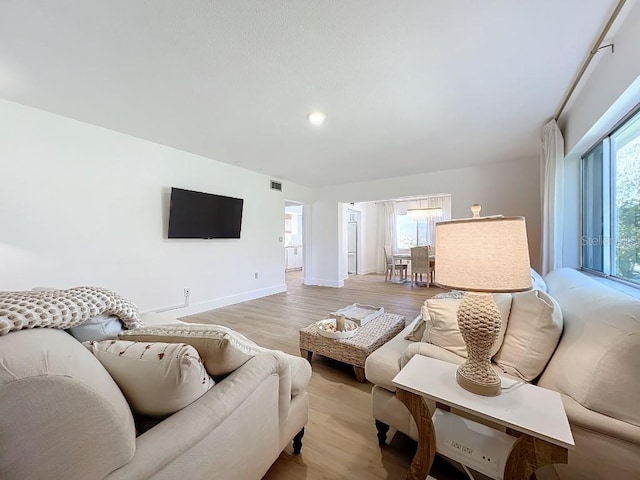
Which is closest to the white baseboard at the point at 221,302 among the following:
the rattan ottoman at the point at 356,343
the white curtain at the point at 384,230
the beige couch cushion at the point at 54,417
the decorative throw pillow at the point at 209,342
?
the rattan ottoman at the point at 356,343

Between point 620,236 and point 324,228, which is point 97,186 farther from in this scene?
point 620,236

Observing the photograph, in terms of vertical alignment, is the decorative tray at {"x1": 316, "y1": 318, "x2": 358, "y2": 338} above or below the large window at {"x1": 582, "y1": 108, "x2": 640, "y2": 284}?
below

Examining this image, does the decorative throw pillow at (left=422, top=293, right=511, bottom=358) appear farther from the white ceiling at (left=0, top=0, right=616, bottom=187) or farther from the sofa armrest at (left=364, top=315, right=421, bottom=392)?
the white ceiling at (left=0, top=0, right=616, bottom=187)

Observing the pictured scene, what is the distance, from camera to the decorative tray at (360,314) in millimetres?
2538

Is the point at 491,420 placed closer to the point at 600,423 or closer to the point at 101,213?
the point at 600,423

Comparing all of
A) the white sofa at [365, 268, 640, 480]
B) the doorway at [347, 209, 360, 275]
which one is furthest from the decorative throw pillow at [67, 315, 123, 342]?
the doorway at [347, 209, 360, 275]

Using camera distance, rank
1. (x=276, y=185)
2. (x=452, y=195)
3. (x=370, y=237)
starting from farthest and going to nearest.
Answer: (x=370, y=237)
(x=276, y=185)
(x=452, y=195)

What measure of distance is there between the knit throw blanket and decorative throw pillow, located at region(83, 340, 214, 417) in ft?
0.62

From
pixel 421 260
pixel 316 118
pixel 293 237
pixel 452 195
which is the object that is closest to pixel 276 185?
pixel 316 118

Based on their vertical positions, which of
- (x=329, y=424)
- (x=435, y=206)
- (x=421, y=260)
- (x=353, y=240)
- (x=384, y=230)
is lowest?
(x=329, y=424)

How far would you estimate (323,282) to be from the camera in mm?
6215

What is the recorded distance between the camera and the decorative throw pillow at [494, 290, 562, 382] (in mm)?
1144

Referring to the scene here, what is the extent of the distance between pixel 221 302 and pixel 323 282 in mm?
2615

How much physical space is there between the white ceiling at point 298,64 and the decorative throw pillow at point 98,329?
5.37 ft
